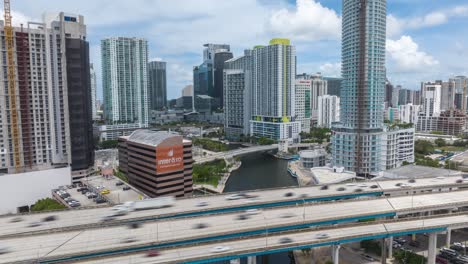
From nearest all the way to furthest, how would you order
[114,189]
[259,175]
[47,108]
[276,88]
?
1. [114,189]
2. [47,108]
3. [259,175]
4. [276,88]

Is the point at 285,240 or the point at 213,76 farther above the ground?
the point at 213,76

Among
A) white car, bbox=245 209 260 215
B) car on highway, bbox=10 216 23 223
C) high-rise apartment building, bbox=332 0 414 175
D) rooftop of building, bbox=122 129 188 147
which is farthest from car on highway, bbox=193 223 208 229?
high-rise apartment building, bbox=332 0 414 175

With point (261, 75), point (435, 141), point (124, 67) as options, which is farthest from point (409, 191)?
point (124, 67)

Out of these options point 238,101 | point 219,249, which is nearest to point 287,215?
point 219,249

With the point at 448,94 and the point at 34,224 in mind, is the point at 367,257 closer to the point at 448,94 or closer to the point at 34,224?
the point at 34,224

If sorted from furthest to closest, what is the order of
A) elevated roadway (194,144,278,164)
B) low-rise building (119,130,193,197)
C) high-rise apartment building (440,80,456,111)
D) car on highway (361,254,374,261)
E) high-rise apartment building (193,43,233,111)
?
high-rise apartment building (193,43,233,111)
high-rise apartment building (440,80,456,111)
elevated roadway (194,144,278,164)
low-rise building (119,130,193,197)
car on highway (361,254,374,261)

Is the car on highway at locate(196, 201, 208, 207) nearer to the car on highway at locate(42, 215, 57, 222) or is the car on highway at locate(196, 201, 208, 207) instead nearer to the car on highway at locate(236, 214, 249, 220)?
the car on highway at locate(236, 214, 249, 220)
